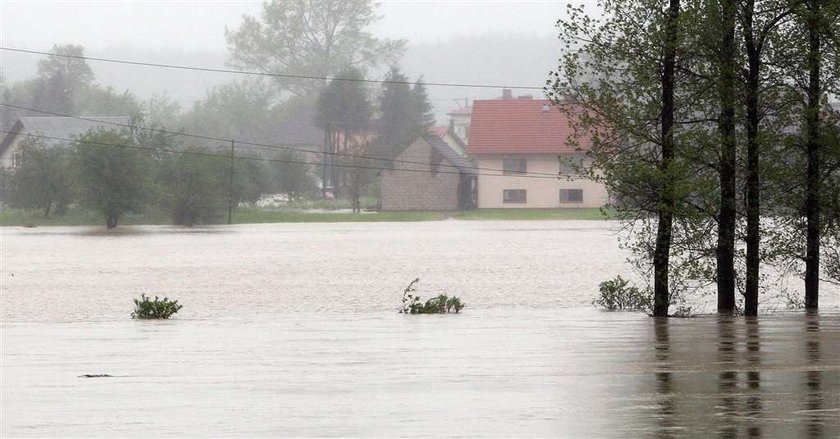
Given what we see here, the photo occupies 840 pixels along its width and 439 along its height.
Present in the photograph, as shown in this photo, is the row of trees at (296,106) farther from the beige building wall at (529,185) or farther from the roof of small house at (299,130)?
the beige building wall at (529,185)

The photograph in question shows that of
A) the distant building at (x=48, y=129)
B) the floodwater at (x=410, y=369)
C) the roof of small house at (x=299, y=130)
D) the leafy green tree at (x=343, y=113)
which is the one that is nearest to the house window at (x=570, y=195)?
the leafy green tree at (x=343, y=113)

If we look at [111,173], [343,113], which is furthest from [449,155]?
[111,173]

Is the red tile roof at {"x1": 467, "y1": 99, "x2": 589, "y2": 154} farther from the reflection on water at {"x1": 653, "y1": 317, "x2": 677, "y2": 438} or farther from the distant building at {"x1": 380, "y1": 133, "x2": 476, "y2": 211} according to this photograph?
the reflection on water at {"x1": 653, "y1": 317, "x2": 677, "y2": 438}

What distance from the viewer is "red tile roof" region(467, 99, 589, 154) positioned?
5128 inches

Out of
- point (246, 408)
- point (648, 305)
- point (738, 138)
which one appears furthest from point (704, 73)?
point (246, 408)

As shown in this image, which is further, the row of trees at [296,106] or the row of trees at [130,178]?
the row of trees at [296,106]

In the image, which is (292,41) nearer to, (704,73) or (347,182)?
(347,182)

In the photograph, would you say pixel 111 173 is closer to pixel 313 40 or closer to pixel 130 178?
pixel 130 178

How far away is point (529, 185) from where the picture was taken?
13000 centimetres

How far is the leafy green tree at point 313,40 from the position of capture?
175750 millimetres

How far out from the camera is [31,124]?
130625mm

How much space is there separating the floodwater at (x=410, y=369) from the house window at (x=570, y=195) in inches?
3528

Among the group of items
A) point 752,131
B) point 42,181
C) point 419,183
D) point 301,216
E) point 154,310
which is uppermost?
point 419,183

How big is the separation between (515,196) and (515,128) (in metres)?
6.05
